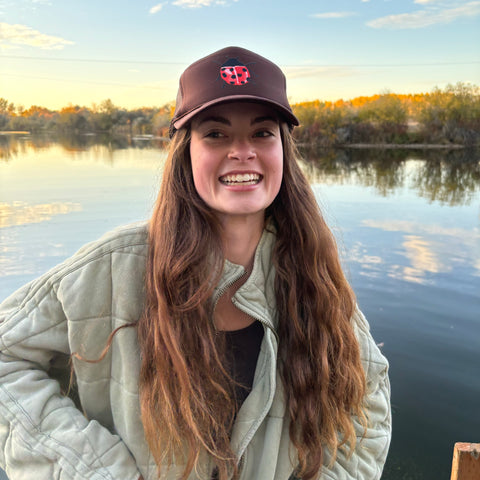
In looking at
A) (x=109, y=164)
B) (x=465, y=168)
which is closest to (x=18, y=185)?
(x=109, y=164)

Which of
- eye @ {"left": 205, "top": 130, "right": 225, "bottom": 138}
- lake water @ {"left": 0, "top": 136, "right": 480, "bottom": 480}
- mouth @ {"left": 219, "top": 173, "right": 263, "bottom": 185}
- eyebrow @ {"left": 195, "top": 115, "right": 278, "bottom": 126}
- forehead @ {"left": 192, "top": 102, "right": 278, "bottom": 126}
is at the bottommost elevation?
lake water @ {"left": 0, "top": 136, "right": 480, "bottom": 480}

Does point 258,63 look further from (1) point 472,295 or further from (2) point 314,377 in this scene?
(1) point 472,295

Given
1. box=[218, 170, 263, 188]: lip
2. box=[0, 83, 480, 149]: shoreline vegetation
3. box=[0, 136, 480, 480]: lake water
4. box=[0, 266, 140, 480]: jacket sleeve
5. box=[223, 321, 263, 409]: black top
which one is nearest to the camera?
box=[0, 266, 140, 480]: jacket sleeve

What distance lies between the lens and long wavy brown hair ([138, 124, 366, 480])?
139 cm

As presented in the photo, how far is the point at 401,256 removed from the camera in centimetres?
1030

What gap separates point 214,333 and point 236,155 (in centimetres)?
58

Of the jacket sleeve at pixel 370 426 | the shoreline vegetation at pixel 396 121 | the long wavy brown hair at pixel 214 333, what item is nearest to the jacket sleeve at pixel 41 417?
the long wavy brown hair at pixel 214 333

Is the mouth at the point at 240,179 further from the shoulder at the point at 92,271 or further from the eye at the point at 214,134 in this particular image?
the shoulder at the point at 92,271

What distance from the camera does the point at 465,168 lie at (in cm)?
3025

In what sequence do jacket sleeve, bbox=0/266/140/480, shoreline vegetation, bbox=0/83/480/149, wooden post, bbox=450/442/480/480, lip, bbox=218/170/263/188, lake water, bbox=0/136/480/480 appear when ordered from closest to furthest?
jacket sleeve, bbox=0/266/140/480
lip, bbox=218/170/263/188
wooden post, bbox=450/442/480/480
lake water, bbox=0/136/480/480
shoreline vegetation, bbox=0/83/480/149

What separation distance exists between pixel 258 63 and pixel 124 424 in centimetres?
119

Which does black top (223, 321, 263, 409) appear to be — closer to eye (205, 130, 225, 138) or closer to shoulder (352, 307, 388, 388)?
shoulder (352, 307, 388, 388)

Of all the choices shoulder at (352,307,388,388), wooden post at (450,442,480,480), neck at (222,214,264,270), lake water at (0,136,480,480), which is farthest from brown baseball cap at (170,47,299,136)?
wooden post at (450,442,480,480)

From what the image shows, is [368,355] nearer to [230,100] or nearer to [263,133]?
[263,133]
